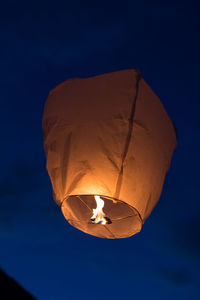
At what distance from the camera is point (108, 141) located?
9.16 ft

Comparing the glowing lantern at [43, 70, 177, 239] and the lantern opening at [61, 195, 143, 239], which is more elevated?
the glowing lantern at [43, 70, 177, 239]

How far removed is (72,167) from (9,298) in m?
1.00

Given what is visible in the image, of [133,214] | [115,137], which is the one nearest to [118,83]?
[115,137]

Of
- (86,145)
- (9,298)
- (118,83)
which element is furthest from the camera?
(118,83)

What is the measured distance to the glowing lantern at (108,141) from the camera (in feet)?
9.12

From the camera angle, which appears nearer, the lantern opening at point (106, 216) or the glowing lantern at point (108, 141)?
the glowing lantern at point (108, 141)

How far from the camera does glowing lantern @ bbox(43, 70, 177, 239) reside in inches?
109

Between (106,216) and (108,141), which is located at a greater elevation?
(108,141)

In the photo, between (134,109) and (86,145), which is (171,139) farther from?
(86,145)

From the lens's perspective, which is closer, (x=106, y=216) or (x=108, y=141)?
(x=108, y=141)

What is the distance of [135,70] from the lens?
3.17 m

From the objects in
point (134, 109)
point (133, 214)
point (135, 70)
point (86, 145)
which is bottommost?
point (133, 214)

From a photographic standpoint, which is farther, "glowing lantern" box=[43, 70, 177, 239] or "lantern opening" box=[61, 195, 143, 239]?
"lantern opening" box=[61, 195, 143, 239]

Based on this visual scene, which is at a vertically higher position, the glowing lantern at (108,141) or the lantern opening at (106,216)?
the glowing lantern at (108,141)
